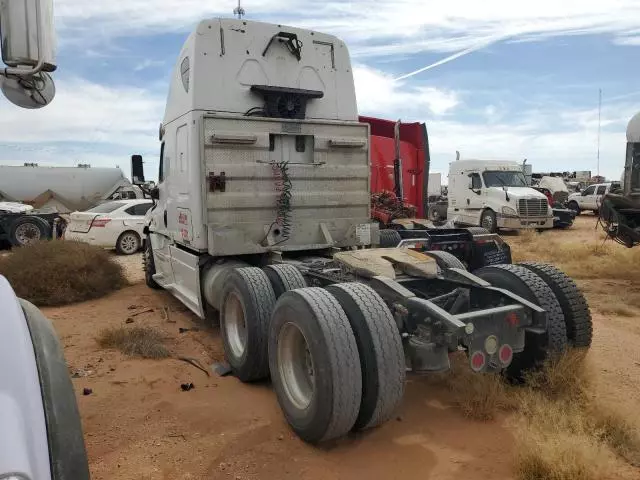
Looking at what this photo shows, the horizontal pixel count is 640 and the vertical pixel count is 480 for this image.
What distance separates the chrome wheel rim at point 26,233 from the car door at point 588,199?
26.3 m

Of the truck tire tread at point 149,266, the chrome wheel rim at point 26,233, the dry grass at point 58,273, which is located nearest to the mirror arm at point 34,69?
the dry grass at point 58,273

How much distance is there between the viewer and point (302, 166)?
6.65 m

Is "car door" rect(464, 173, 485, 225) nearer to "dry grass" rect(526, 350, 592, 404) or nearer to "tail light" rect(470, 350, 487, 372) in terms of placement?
"dry grass" rect(526, 350, 592, 404)

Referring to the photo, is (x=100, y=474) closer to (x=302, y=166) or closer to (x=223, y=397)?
(x=223, y=397)

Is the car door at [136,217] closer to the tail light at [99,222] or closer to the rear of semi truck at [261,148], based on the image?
the tail light at [99,222]

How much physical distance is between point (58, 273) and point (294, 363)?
6282mm

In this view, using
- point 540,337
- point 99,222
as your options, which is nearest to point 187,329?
point 540,337

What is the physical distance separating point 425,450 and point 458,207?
60.6 ft

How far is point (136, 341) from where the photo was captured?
6031 millimetres

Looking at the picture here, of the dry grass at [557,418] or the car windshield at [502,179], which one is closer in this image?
the dry grass at [557,418]

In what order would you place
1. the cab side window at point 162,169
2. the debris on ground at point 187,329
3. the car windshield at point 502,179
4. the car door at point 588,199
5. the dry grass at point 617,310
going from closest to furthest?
the debris on ground at point 187,329
the dry grass at point 617,310
the cab side window at point 162,169
the car windshield at point 502,179
the car door at point 588,199

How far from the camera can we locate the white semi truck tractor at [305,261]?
359 cm

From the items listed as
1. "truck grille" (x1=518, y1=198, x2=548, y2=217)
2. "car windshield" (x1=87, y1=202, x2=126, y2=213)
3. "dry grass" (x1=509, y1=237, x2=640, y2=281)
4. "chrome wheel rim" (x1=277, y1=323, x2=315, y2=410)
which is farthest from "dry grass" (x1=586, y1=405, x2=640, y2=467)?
"truck grille" (x1=518, y1=198, x2=548, y2=217)

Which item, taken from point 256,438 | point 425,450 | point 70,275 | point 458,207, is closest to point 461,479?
point 425,450
